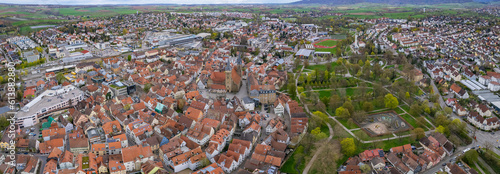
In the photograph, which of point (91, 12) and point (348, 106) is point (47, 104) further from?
point (91, 12)

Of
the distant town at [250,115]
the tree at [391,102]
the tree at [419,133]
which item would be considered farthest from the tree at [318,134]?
the tree at [391,102]

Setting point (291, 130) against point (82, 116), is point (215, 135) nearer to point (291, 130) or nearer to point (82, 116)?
point (291, 130)

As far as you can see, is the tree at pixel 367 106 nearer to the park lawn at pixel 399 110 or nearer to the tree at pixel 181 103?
→ the park lawn at pixel 399 110

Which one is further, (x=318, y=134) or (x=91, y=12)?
(x=91, y=12)

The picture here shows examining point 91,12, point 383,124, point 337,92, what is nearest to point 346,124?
point 383,124

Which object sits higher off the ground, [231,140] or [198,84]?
[198,84]

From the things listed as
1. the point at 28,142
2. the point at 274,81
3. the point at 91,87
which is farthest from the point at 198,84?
the point at 28,142
